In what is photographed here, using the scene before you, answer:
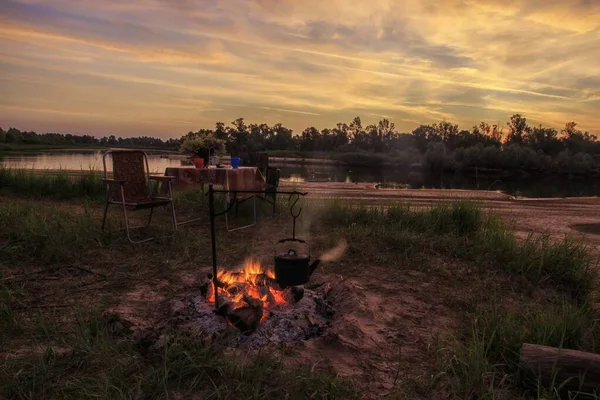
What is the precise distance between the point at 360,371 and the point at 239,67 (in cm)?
1083

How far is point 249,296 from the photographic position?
9.30ft

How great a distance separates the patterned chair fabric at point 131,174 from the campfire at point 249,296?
2.39 m

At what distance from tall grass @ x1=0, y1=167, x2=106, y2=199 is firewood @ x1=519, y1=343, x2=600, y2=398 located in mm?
7570

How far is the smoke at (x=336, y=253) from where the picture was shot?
14.3ft

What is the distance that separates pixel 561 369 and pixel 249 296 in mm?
1995

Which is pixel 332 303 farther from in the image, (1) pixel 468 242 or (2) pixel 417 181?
(2) pixel 417 181

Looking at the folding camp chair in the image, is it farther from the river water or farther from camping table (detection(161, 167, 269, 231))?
the river water

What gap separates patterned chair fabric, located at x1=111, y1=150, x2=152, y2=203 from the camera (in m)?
5.07

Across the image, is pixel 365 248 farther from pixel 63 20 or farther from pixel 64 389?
pixel 63 20

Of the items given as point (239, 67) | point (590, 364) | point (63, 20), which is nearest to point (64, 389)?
point (590, 364)

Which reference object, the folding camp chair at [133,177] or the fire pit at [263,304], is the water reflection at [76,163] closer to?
the folding camp chair at [133,177]

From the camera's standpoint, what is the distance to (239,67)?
37.6 feet

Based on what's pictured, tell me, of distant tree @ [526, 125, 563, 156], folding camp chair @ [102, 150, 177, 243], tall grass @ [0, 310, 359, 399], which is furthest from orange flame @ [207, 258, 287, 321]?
distant tree @ [526, 125, 563, 156]

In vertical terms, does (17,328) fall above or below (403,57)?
below
